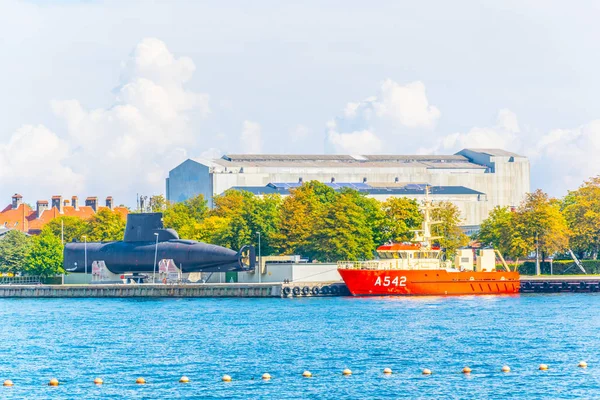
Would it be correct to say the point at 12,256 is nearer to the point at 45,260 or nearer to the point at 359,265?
the point at 45,260

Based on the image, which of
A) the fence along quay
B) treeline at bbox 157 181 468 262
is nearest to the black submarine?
the fence along quay

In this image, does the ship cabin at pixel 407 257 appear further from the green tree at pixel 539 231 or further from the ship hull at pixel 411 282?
the green tree at pixel 539 231

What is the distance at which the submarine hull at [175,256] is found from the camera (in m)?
121

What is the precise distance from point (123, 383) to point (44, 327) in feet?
98.6

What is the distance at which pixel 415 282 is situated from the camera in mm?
107250

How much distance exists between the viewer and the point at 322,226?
12725 cm

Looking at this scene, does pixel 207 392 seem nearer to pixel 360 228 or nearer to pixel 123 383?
pixel 123 383

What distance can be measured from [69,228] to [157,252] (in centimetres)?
4713

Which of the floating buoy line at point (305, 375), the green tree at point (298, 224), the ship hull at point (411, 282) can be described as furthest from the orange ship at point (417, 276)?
the floating buoy line at point (305, 375)

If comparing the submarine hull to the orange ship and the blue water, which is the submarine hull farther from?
the blue water

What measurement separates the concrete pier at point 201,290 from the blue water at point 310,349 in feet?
43.0

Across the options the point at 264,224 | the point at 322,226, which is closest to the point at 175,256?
the point at 322,226

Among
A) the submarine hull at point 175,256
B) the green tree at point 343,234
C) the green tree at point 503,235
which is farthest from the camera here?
the green tree at point 503,235

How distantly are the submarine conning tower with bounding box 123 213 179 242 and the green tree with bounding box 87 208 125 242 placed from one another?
26891 mm
